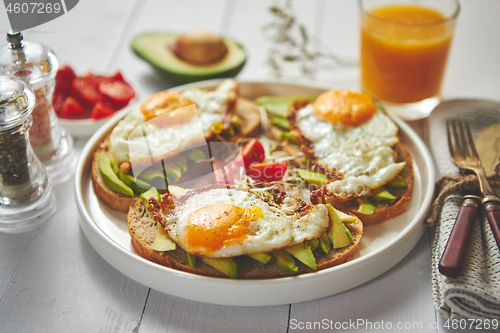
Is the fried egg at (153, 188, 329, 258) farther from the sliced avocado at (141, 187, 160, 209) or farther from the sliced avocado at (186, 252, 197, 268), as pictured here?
the sliced avocado at (141, 187, 160, 209)

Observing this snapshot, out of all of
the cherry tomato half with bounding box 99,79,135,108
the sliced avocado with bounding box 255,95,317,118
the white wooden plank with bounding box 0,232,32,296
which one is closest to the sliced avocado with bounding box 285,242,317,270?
the sliced avocado with bounding box 255,95,317,118

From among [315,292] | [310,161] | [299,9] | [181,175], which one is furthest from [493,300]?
[299,9]

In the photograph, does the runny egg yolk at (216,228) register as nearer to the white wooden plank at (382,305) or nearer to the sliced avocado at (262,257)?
the sliced avocado at (262,257)

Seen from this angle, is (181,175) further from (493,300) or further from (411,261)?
(493,300)

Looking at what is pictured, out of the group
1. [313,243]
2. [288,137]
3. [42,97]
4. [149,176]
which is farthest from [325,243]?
[42,97]

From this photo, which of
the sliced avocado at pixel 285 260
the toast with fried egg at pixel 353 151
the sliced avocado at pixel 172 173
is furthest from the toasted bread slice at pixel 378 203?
the sliced avocado at pixel 172 173

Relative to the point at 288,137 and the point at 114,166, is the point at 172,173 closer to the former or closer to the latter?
the point at 114,166

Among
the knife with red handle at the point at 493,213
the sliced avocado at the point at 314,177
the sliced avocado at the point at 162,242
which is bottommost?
the sliced avocado at the point at 314,177
